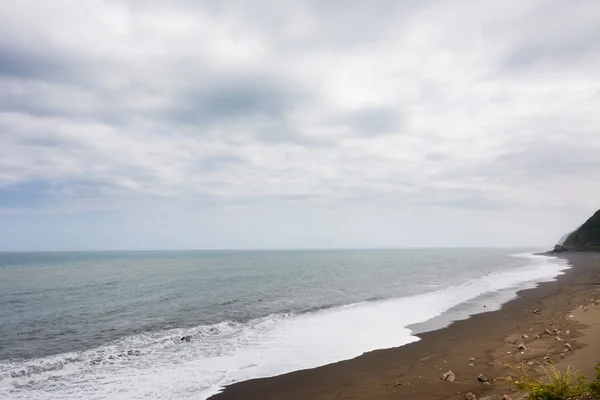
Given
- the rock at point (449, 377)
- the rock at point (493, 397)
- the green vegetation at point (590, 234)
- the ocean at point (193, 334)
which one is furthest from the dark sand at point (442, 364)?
the green vegetation at point (590, 234)

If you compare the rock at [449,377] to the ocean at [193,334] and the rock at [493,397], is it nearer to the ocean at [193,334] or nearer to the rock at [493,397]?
the rock at [493,397]

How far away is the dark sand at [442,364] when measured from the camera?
349 inches

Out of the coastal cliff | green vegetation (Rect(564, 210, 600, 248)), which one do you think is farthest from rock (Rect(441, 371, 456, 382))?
green vegetation (Rect(564, 210, 600, 248))

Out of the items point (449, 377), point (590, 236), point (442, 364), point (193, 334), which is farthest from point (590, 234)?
point (193, 334)

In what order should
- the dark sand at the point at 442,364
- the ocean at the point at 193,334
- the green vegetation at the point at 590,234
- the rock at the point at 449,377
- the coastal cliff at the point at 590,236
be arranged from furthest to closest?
the green vegetation at the point at 590,234, the coastal cliff at the point at 590,236, the ocean at the point at 193,334, the rock at the point at 449,377, the dark sand at the point at 442,364

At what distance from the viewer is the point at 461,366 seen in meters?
10.4

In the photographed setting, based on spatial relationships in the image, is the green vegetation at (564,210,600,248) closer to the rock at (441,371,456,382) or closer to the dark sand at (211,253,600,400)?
the dark sand at (211,253,600,400)

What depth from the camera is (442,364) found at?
35.4 feet

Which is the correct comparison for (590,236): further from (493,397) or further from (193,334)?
(493,397)

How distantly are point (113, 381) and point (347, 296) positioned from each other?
2085cm

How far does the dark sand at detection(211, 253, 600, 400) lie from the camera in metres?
8.87

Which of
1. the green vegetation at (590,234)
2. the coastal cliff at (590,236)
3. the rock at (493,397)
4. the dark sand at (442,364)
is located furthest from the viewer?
the green vegetation at (590,234)

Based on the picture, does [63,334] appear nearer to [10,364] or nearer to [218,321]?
[10,364]

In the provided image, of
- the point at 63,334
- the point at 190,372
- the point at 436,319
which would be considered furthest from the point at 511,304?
the point at 63,334
